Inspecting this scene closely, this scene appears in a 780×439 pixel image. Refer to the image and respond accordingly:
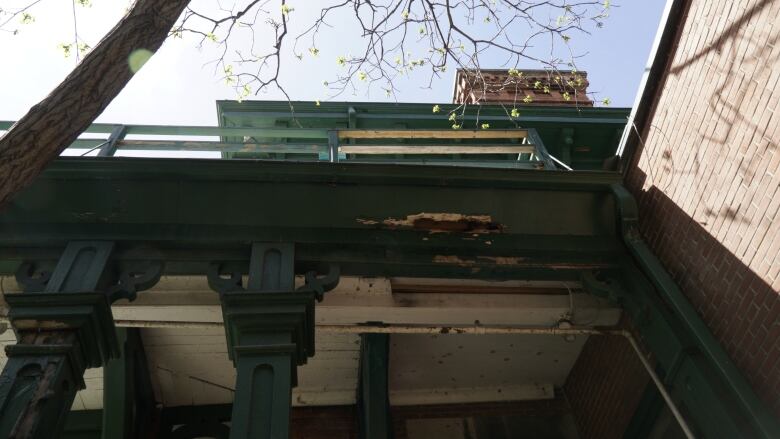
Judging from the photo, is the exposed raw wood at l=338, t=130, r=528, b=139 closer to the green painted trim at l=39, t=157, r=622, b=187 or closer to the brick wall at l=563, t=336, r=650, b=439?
the green painted trim at l=39, t=157, r=622, b=187


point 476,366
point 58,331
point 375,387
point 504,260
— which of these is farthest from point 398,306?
point 58,331

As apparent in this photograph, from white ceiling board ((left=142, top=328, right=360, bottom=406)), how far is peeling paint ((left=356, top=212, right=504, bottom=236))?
2071mm

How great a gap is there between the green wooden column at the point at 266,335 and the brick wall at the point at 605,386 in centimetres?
332

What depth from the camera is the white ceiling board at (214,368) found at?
6.75m

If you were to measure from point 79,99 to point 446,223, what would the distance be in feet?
10.2

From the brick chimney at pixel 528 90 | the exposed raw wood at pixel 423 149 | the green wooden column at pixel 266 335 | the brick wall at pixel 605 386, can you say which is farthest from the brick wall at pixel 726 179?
the brick chimney at pixel 528 90

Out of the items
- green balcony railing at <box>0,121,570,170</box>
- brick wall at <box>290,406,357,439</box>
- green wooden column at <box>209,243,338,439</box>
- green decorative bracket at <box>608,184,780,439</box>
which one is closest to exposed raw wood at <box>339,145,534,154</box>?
green balcony railing at <box>0,121,570,170</box>

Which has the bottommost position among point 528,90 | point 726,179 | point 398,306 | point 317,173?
point 726,179

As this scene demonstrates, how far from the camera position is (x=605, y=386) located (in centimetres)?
663

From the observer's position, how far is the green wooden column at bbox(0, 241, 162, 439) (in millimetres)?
3645

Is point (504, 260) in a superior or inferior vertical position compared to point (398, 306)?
superior

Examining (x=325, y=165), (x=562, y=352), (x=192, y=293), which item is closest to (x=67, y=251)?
(x=192, y=293)

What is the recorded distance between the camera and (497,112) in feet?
34.5

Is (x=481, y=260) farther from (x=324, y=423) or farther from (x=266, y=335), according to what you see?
(x=324, y=423)
